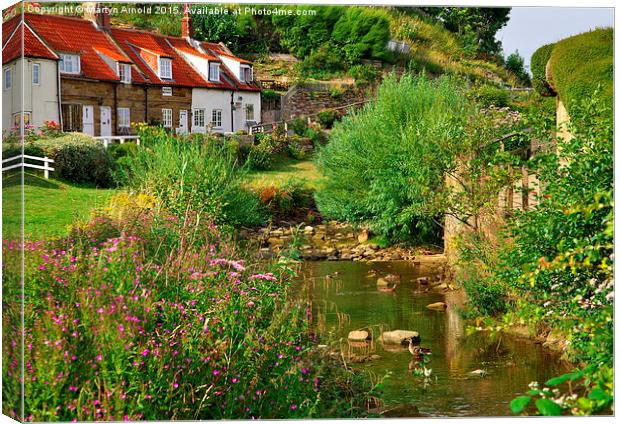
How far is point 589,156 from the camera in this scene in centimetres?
582

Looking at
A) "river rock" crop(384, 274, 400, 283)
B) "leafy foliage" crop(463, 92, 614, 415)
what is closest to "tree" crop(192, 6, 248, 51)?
"leafy foliage" crop(463, 92, 614, 415)

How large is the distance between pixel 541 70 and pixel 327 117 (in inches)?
160

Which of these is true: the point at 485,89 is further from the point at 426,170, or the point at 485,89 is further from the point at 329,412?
the point at 329,412

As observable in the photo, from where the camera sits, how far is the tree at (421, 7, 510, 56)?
22.1 feet

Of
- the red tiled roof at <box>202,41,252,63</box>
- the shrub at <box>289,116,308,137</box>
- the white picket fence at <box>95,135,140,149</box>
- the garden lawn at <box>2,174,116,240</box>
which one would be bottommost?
the garden lawn at <box>2,174,116,240</box>

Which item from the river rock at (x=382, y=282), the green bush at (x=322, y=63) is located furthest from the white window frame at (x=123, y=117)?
the river rock at (x=382, y=282)

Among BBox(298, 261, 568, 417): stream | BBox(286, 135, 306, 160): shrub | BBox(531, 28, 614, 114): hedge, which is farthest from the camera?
BBox(286, 135, 306, 160): shrub

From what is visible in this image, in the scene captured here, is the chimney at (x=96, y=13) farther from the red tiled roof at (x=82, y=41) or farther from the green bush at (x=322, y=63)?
the green bush at (x=322, y=63)

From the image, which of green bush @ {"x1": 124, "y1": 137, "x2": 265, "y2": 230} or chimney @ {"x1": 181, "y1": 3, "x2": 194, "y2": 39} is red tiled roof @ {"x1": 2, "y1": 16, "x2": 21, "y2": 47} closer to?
chimney @ {"x1": 181, "y1": 3, "x2": 194, "y2": 39}

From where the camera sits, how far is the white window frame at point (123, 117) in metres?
8.97

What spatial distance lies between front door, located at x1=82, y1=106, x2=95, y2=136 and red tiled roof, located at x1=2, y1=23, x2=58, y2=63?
1.65 m

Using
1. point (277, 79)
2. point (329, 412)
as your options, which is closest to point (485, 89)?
point (277, 79)

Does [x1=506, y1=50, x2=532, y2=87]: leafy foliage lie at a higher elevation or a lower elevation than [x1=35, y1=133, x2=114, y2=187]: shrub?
higher

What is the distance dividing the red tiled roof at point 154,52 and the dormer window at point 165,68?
0.05 m
